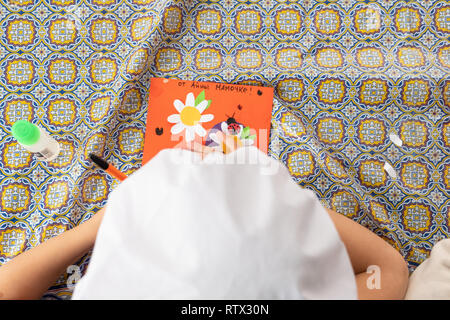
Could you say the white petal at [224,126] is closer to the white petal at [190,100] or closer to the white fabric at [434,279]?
the white petal at [190,100]

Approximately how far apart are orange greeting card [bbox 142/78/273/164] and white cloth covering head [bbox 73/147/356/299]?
1.35 feet

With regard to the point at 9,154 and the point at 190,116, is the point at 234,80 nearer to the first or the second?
the point at 190,116

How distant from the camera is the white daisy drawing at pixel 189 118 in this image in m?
0.78

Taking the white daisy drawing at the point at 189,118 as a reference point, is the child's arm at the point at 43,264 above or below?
below

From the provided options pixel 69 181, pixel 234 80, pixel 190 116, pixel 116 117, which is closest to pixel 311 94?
pixel 234 80

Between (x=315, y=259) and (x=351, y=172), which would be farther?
(x=351, y=172)

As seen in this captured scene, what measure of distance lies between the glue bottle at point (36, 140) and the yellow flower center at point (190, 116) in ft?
0.93

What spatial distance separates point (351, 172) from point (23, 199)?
2.38ft

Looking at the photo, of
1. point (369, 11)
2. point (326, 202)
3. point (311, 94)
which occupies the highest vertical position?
point (369, 11)

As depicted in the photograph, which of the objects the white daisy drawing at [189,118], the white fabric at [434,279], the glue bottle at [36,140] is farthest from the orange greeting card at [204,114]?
the white fabric at [434,279]

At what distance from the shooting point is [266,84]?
0.81 meters

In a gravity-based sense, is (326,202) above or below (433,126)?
below

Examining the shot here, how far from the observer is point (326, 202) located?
76cm

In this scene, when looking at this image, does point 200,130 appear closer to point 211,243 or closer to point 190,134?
point 190,134
